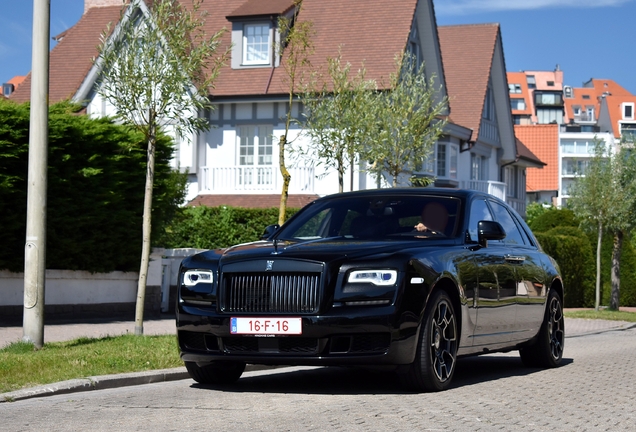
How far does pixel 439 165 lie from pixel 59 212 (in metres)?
28.2

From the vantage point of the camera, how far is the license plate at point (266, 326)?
9.05 meters

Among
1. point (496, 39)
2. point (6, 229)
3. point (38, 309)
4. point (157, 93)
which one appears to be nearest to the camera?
point (38, 309)

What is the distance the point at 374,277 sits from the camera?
9.07 m

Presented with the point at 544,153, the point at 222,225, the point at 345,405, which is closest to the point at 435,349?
the point at 345,405

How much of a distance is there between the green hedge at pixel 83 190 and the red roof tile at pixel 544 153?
268ft

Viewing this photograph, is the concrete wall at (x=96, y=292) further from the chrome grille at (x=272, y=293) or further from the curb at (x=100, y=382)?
the chrome grille at (x=272, y=293)

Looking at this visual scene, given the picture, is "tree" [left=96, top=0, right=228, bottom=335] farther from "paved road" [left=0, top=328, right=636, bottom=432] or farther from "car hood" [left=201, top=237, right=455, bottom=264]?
"car hood" [left=201, top=237, right=455, bottom=264]

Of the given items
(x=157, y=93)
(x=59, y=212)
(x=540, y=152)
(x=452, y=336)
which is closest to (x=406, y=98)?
(x=59, y=212)

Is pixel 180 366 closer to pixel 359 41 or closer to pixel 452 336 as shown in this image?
pixel 452 336

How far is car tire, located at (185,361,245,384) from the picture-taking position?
10109mm

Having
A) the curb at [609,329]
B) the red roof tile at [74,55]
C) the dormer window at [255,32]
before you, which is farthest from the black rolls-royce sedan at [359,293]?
the dormer window at [255,32]

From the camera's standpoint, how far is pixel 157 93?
1529 cm

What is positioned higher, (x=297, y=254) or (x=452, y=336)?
(x=297, y=254)

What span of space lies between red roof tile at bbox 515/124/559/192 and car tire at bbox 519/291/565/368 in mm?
88866
